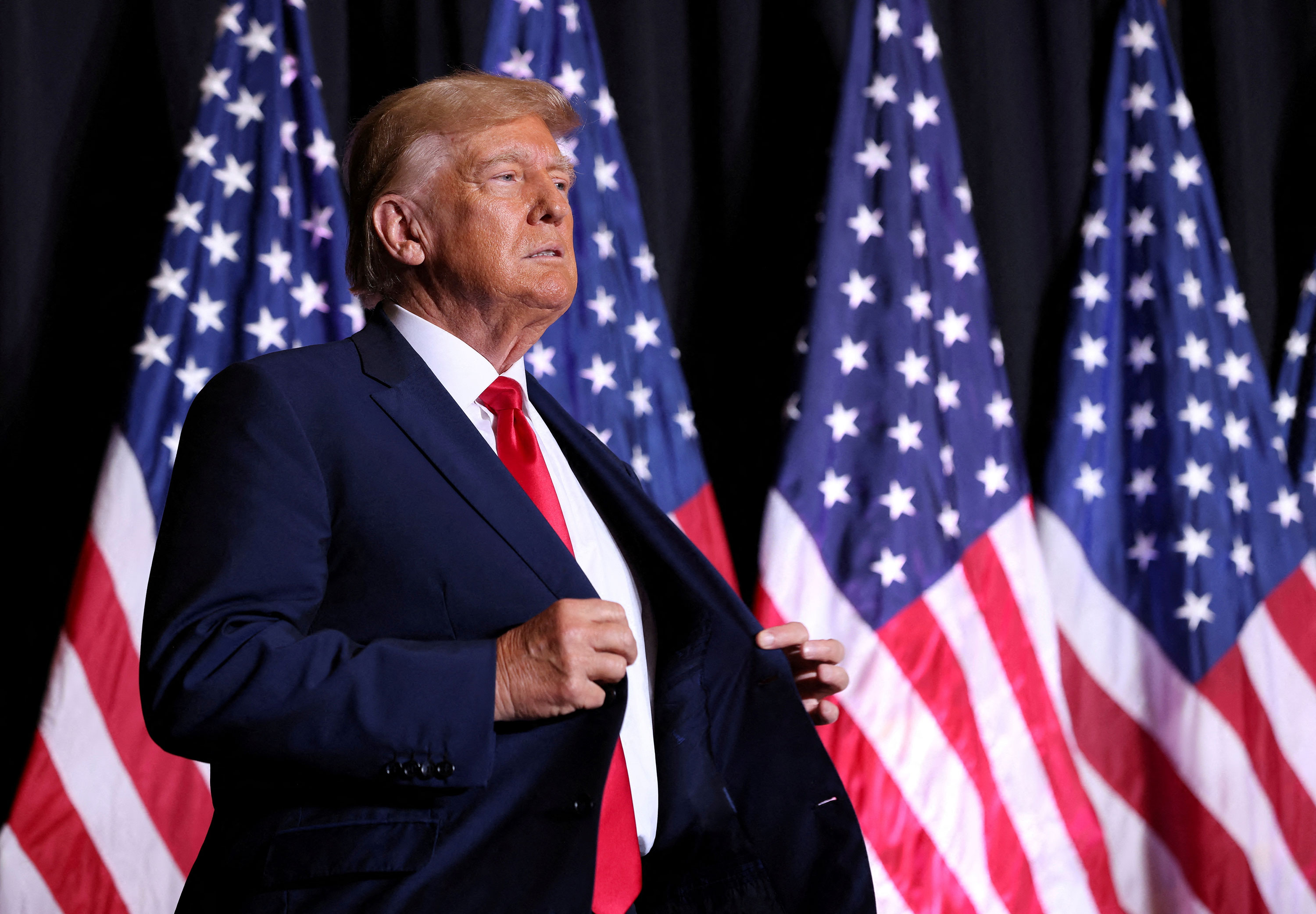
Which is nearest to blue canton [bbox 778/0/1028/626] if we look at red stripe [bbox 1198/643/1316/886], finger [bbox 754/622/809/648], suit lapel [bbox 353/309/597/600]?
red stripe [bbox 1198/643/1316/886]

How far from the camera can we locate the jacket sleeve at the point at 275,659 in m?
0.97

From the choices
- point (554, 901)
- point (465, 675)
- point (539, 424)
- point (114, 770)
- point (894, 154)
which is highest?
point (894, 154)

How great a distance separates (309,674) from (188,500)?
23cm

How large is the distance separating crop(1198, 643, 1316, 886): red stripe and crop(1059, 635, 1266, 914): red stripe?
13 cm

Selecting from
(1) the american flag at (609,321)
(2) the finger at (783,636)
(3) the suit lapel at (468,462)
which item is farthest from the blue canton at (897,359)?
(3) the suit lapel at (468,462)

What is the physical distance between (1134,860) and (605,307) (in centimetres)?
179

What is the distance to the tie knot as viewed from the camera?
4.46 feet

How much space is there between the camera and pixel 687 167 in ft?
9.90

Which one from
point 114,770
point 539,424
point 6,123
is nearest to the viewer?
point 539,424

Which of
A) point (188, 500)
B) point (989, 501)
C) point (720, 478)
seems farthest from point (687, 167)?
point (188, 500)

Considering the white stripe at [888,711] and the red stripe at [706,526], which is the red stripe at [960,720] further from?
the red stripe at [706,526]

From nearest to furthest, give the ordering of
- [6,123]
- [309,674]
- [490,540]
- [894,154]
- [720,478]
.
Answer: [309,674] < [490,540] < [6,123] < [894,154] < [720,478]

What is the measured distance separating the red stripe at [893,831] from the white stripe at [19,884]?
59.9 inches

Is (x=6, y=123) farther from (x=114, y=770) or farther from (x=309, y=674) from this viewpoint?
(x=309, y=674)
